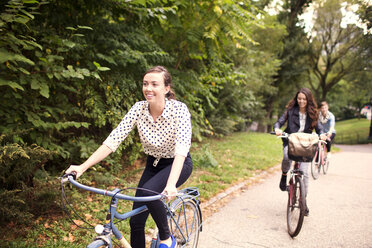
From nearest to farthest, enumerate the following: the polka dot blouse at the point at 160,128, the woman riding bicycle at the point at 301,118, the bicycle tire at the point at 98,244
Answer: the bicycle tire at the point at 98,244 → the polka dot blouse at the point at 160,128 → the woman riding bicycle at the point at 301,118

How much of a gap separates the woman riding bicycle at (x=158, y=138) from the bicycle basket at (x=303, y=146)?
208cm

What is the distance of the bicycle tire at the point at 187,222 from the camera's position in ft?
9.02

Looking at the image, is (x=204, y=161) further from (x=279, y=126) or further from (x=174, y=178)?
(x=174, y=178)

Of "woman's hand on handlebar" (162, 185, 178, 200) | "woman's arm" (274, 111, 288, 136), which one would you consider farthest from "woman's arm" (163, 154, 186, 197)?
"woman's arm" (274, 111, 288, 136)

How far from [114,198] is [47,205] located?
7.34ft

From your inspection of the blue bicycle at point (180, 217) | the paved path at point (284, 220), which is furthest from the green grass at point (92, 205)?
the blue bicycle at point (180, 217)

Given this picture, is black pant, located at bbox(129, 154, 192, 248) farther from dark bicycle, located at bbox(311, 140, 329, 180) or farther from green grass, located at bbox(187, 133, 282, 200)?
dark bicycle, located at bbox(311, 140, 329, 180)

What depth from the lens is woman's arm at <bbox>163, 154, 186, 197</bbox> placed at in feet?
6.40

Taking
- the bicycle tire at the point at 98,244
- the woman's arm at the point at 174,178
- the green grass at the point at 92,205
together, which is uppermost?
the woman's arm at the point at 174,178

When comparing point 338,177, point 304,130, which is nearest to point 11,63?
point 304,130

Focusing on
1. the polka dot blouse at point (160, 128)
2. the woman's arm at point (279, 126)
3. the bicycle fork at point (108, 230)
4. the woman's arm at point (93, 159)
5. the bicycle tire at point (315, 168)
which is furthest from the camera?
the bicycle tire at point (315, 168)

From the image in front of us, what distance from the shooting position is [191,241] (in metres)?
3.10

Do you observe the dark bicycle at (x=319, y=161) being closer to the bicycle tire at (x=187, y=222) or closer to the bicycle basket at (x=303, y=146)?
the bicycle basket at (x=303, y=146)

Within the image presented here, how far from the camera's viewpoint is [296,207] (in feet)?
13.0
